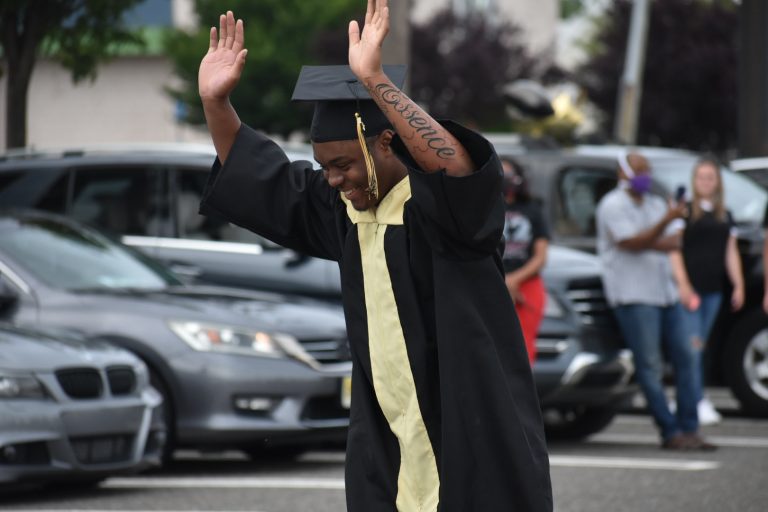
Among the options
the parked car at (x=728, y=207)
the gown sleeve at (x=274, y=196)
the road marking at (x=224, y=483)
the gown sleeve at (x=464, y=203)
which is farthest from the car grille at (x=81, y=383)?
the parked car at (x=728, y=207)

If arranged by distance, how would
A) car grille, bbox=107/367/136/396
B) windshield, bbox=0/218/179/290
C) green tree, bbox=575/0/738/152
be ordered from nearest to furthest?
car grille, bbox=107/367/136/396 < windshield, bbox=0/218/179/290 < green tree, bbox=575/0/738/152

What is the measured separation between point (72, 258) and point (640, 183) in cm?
334

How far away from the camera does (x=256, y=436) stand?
8.91 meters

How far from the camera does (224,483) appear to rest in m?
8.77

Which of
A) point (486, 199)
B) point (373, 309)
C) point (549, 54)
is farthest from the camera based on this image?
point (549, 54)

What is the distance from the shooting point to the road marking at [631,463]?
951 cm

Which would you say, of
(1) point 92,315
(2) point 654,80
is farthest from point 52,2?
(2) point 654,80

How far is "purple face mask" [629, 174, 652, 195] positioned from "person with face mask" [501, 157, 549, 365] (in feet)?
1.98

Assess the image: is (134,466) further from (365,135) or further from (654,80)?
(654,80)

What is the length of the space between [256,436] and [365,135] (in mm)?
5263

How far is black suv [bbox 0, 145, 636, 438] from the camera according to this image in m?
10.4

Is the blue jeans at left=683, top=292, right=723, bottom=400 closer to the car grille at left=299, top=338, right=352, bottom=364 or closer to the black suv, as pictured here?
the black suv

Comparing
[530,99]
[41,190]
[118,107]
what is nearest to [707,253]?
[41,190]

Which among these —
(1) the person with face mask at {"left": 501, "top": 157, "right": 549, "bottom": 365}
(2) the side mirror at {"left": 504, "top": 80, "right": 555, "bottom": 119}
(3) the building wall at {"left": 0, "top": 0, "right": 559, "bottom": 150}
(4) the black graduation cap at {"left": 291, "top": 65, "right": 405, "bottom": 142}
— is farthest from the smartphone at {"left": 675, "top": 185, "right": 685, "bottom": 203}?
(3) the building wall at {"left": 0, "top": 0, "right": 559, "bottom": 150}
